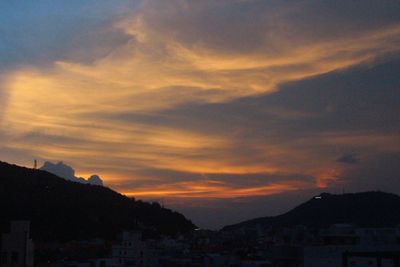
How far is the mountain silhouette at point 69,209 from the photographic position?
6044cm

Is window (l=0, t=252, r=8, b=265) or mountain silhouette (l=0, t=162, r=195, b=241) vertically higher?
mountain silhouette (l=0, t=162, r=195, b=241)

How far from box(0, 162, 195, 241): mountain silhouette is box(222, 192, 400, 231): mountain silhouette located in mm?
21088

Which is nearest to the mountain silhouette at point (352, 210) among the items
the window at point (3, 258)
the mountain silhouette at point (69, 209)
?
the mountain silhouette at point (69, 209)

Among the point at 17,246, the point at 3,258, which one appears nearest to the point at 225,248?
the point at 3,258

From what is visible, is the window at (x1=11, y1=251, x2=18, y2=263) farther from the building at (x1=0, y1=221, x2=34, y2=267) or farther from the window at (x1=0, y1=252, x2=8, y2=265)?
the window at (x1=0, y1=252, x2=8, y2=265)

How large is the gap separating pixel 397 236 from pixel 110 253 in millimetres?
24200

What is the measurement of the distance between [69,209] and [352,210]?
1192 inches

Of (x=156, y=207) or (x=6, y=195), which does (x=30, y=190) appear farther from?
(x=156, y=207)

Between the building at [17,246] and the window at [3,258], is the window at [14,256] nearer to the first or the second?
the building at [17,246]

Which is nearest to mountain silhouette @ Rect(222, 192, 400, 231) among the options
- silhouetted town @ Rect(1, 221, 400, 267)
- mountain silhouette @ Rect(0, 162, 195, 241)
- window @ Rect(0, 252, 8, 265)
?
silhouetted town @ Rect(1, 221, 400, 267)

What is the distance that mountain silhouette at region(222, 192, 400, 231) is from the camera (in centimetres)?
5872

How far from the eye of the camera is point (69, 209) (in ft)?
225

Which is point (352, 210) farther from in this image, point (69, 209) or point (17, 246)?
point (17, 246)

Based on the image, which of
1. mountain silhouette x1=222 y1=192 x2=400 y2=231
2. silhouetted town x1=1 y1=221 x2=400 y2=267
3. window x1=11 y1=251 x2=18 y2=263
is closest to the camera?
window x1=11 y1=251 x2=18 y2=263
